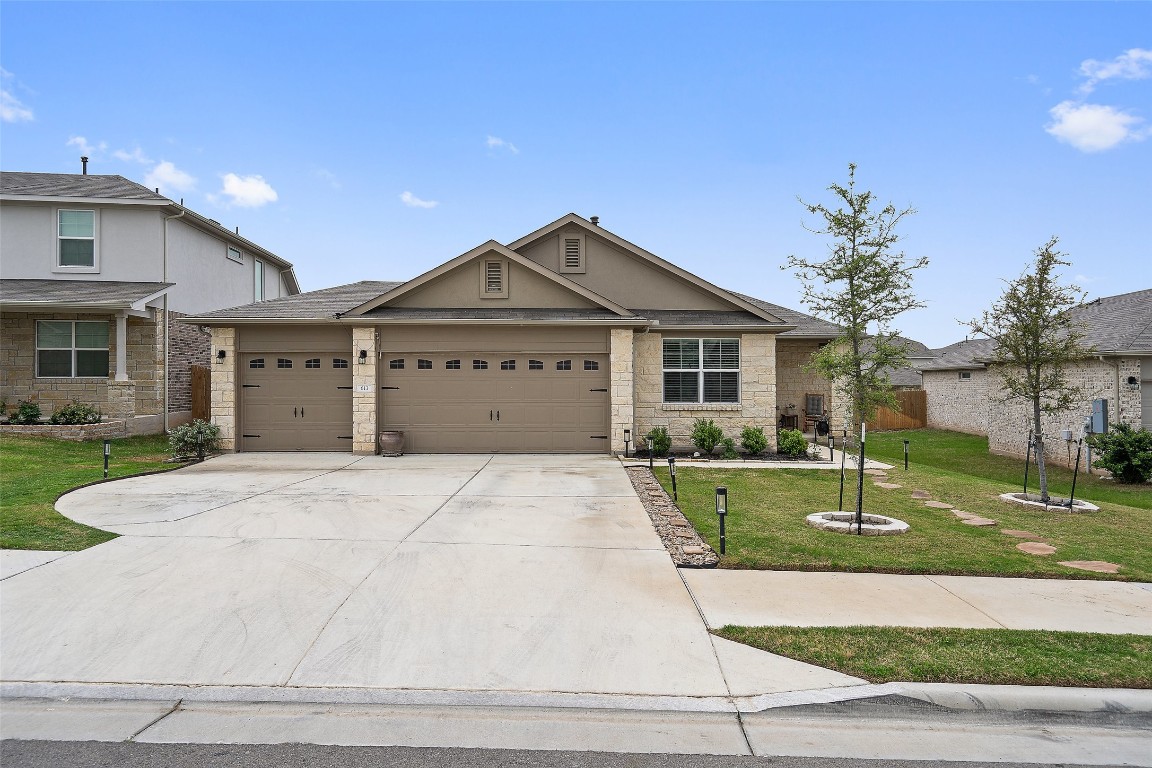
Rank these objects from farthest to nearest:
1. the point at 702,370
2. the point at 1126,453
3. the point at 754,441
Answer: the point at 702,370 → the point at 754,441 → the point at 1126,453

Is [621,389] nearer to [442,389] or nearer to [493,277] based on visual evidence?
[493,277]

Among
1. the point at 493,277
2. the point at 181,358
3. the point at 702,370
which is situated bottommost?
the point at 702,370

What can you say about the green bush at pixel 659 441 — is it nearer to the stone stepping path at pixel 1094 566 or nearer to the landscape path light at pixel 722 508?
the landscape path light at pixel 722 508

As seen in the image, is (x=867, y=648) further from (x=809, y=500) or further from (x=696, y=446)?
(x=696, y=446)

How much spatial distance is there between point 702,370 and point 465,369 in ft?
20.4

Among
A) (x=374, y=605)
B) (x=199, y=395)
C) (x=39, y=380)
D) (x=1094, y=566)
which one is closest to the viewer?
(x=374, y=605)

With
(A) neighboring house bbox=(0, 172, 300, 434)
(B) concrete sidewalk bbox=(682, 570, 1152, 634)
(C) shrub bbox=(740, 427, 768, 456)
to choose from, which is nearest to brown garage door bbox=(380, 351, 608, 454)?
(C) shrub bbox=(740, 427, 768, 456)

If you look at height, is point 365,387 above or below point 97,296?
below

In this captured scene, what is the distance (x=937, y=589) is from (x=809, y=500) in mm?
4547

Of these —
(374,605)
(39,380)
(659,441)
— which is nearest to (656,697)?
(374,605)

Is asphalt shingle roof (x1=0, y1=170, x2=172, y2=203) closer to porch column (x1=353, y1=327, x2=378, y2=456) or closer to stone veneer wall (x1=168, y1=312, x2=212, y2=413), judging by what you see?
stone veneer wall (x1=168, y1=312, x2=212, y2=413)

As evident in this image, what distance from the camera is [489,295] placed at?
651 inches

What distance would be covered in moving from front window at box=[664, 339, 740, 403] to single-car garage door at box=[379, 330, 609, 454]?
6.24 ft

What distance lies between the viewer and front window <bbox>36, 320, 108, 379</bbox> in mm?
18469
